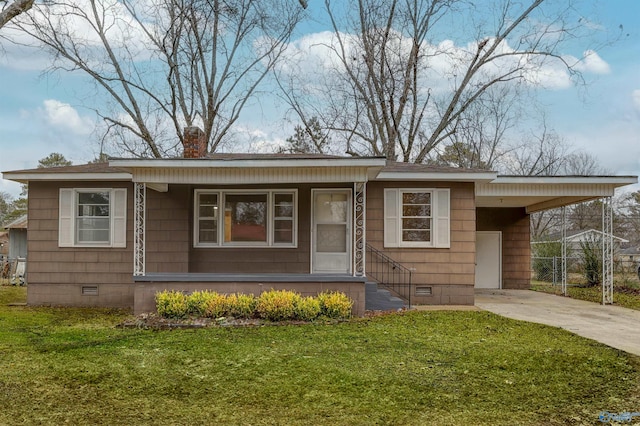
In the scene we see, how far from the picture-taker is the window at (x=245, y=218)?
1059 centimetres

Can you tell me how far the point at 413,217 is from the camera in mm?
10531

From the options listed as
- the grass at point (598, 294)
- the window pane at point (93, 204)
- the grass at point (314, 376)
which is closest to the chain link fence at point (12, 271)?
the window pane at point (93, 204)

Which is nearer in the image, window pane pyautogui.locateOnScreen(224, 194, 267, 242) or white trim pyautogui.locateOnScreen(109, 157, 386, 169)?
white trim pyautogui.locateOnScreen(109, 157, 386, 169)

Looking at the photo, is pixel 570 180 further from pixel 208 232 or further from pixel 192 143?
pixel 192 143

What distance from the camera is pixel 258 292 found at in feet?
28.2

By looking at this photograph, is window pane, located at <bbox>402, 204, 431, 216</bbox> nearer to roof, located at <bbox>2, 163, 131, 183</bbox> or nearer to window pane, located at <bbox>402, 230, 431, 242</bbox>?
window pane, located at <bbox>402, 230, 431, 242</bbox>

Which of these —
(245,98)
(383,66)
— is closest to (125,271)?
(245,98)

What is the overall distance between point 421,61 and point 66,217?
1560 centimetres

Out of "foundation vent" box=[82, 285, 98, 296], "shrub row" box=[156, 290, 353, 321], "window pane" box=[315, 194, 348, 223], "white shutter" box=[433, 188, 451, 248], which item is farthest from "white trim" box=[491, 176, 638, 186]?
"foundation vent" box=[82, 285, 98, 296]

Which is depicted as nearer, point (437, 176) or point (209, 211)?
point (437, 176)

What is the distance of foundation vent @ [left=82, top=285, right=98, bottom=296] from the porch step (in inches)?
236

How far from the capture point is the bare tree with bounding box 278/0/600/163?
64.9 feet

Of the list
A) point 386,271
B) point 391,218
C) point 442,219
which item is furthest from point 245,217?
point 442,219

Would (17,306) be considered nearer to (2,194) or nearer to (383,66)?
(383,66)
